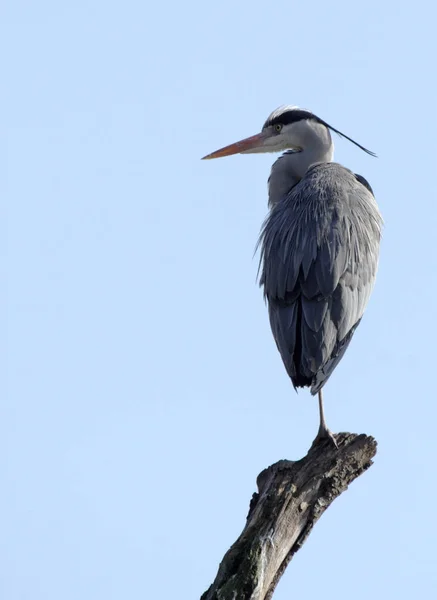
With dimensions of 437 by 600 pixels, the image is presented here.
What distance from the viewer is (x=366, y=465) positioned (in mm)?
5336

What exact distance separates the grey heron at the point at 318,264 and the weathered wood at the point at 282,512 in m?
0.43

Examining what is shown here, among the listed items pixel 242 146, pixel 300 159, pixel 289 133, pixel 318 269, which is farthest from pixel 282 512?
pixel 242 146

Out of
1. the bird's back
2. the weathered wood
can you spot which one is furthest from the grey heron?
the weathered wood

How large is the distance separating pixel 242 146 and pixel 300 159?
739 millimetres

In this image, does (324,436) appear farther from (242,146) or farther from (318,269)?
(242,146)

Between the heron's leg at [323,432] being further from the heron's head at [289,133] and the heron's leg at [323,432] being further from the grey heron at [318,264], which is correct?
the heron's head at [289,133]

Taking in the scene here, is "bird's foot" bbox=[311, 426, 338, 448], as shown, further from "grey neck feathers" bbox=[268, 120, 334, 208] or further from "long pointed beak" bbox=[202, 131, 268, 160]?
"long pointed beak" bbox=[202, 131, 268, 160]

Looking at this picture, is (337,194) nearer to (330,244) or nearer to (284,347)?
(330,244)

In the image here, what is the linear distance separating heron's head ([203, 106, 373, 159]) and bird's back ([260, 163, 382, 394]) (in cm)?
74

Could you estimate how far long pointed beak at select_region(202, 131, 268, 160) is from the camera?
852 cm

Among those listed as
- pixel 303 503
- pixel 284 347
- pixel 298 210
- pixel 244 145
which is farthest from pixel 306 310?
pixel 244 145

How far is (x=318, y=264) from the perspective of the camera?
6523mm

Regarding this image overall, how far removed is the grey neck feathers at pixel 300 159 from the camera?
8.05 m

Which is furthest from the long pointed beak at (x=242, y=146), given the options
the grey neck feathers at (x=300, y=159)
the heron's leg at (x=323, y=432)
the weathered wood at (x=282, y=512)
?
the weathered wood at (x=282, y=512)
